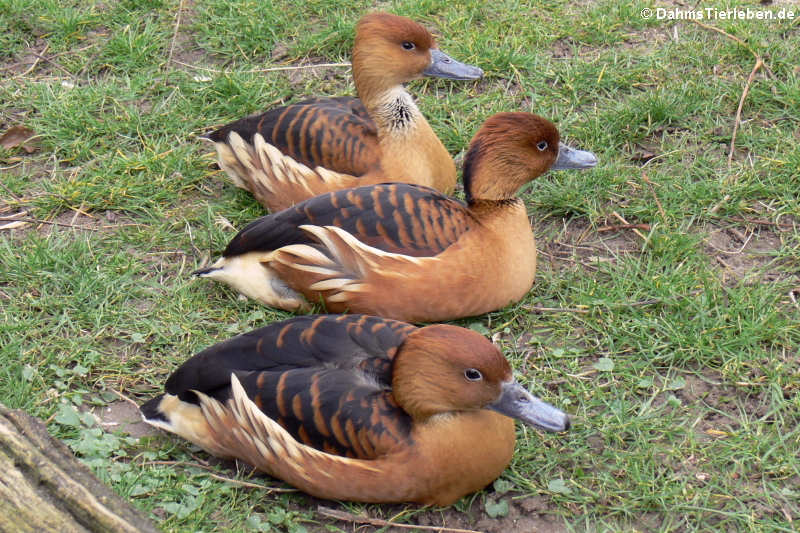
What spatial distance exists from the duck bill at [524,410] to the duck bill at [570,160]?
4.99 feet

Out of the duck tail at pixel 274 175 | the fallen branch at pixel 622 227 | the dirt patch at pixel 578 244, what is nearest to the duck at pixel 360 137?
the duck tail at pixel 274 175

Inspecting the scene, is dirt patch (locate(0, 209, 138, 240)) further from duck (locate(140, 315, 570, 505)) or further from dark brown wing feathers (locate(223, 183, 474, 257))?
duck (locate(140, 315, 570, 505))

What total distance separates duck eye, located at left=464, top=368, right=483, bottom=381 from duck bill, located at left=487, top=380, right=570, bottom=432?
12 cm

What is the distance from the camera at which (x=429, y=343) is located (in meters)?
3.20

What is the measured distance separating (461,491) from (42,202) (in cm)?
286

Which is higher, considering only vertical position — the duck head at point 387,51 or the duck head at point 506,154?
the duck head at point 387,51

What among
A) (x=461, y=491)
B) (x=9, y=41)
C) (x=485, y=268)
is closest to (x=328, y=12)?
(x=9, y=41)

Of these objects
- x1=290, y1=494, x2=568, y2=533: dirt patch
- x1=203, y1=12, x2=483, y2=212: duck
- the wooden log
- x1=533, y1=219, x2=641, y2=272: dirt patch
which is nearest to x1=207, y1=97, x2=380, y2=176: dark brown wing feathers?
x1=203, y1=12, x2=483, y2=212: duck

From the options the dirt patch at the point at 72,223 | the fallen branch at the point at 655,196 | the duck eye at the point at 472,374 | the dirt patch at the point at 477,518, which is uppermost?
the duck eye at the point at 472,374

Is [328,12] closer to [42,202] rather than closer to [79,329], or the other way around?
[42,202]

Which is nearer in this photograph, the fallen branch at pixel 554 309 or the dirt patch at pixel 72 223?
the fallen branch at pixel 554 309

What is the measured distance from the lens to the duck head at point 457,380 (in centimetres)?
317

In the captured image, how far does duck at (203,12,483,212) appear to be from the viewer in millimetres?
4652

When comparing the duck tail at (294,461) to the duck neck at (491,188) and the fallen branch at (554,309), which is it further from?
the duck neck at (491,188)
